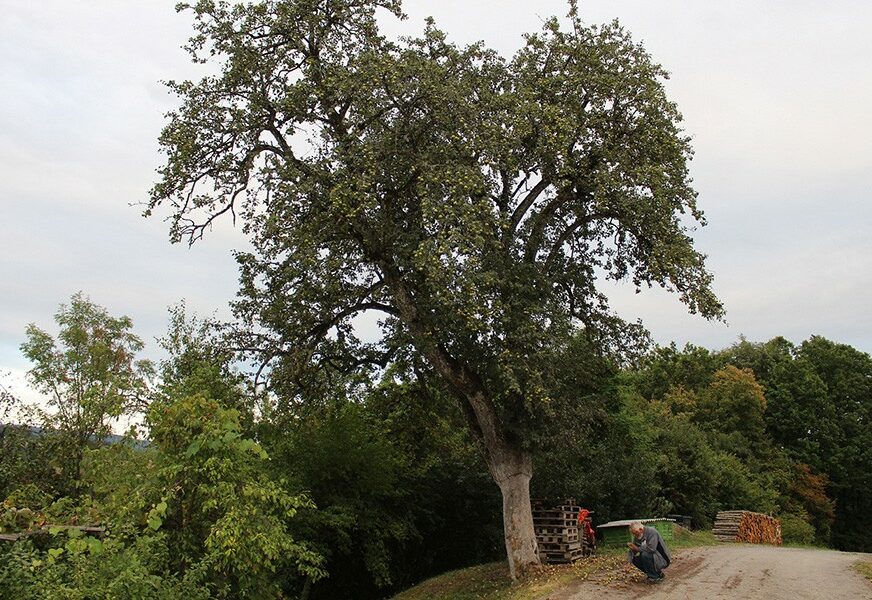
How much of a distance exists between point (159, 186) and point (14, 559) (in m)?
8.13

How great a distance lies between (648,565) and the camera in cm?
1390

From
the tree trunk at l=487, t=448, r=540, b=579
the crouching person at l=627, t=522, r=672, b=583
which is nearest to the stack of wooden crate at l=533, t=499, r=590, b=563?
the tree trunk at l=487, t=448, r=540, b=579

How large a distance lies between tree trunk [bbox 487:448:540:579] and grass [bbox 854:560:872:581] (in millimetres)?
6490

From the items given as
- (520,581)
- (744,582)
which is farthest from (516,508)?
(744,582)

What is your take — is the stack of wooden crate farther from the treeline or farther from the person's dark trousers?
the person's dark trousers

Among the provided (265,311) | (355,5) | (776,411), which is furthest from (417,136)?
(776,411)

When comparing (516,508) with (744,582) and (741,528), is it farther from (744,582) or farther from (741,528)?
(741,528)

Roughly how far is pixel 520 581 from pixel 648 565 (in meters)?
3.00

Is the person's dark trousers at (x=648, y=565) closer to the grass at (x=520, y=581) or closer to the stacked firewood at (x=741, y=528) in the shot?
the grass at (x=520, y=581)

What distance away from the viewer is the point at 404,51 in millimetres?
15117

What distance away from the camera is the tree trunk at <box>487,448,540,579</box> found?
624 inches

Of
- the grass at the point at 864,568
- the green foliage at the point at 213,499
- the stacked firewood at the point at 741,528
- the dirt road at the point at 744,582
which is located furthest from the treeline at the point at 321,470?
the grass at the point at 864,568

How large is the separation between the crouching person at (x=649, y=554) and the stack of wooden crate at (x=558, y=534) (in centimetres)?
319

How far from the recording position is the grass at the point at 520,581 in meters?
14.6
